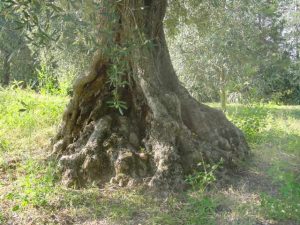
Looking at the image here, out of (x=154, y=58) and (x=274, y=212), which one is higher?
(x=154, y=58)

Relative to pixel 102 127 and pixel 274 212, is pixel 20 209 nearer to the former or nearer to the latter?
pixel 102 127

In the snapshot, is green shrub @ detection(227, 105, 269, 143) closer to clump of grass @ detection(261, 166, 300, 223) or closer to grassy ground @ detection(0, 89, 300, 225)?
grassy ground @ detection(0, 89, 300, 225)

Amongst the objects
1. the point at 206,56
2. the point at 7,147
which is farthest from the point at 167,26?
the point at 206,56

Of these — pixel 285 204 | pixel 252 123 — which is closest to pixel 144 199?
pixel 285 204

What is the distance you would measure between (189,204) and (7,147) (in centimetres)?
285

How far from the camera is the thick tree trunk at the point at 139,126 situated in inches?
172

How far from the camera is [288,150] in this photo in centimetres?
579

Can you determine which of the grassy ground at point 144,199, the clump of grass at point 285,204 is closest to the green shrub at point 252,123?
the grassy ground at point 144,199

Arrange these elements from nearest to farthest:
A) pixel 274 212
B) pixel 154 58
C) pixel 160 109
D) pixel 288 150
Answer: pixel 274 212, pixel 160 109, pixel 154 58, pixel 288 150

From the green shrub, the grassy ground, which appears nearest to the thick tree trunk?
the grassy ground

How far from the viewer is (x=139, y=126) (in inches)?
194

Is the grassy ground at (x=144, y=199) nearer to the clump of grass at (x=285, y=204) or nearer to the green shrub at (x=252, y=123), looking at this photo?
the clump of grass at (x=285, y=204)

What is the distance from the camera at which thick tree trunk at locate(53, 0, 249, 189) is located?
14.3ft

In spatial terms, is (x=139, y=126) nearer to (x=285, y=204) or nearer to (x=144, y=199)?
(x=144, y=199)
